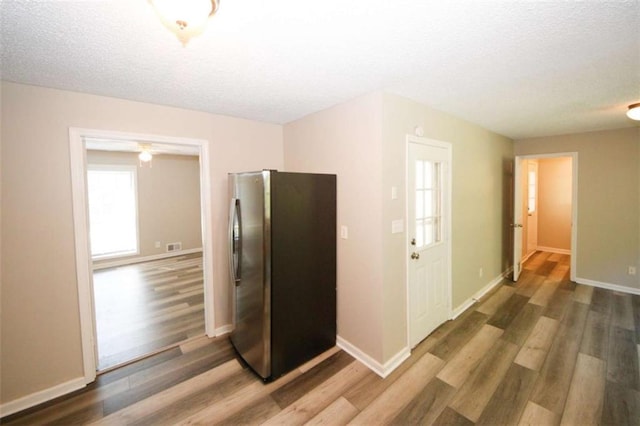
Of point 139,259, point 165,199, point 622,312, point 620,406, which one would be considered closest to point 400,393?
point 620,406

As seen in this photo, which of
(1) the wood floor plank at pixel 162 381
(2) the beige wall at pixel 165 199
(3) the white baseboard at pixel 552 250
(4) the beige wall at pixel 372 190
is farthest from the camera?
(3) the white baseboard at pixel 552 250

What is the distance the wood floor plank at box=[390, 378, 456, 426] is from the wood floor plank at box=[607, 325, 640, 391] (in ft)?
4.61

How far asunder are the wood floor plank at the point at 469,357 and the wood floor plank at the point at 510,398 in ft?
0.79

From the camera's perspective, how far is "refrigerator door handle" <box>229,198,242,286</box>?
7.91 ft

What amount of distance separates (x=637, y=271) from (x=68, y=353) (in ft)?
22.8

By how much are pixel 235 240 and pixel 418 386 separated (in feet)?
6.68

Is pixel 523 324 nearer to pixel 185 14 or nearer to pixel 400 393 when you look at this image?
pixel 400 393

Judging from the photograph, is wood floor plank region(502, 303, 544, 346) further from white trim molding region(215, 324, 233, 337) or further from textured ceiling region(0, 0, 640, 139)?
white trim molding region(215, 324, 233, 337)

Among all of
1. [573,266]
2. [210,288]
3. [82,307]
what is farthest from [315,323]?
[573,266]

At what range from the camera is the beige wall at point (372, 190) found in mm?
2201

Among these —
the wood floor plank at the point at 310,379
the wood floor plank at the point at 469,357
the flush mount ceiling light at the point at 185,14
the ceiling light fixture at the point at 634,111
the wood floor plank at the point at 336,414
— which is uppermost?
the ceiling light fixture at the point at 634,111

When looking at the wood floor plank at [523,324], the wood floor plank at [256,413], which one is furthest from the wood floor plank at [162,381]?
the wood floor plank at [523,324]

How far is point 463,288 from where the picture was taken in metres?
3.34

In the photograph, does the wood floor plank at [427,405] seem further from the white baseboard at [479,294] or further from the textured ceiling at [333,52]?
the textured ceiling at [333,52]
